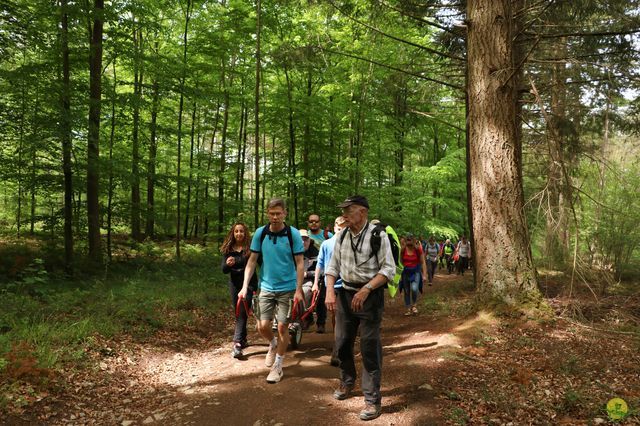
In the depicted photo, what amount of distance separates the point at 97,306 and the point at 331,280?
19.1ft

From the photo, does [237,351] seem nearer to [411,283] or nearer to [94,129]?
[411,283]

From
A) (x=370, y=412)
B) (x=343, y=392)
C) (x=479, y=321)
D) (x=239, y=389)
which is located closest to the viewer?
(x=370, y=412)

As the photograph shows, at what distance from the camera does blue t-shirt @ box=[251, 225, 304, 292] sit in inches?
204

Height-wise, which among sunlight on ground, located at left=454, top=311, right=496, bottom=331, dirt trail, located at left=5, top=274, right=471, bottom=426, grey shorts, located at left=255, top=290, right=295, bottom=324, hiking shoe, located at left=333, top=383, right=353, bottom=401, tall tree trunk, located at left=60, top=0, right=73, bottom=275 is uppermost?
tall tree trunk, located at left=60, top=0, right=73, bottom=275

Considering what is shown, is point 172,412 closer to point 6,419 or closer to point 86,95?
point 6,419

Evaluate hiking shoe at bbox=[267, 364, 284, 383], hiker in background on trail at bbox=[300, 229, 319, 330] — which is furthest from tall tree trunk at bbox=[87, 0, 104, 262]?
hiking shoe at bbox=[267, 364, 284, 383]

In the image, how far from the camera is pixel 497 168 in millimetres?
6570

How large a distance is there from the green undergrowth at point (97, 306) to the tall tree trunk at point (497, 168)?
235 inches

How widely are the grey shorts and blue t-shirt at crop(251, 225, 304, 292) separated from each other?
8 centimetres

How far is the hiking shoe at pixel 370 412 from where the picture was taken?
3.86m

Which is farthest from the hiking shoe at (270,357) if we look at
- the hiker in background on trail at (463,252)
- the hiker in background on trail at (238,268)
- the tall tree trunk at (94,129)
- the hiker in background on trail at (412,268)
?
the hiker in background on trail at (463,252)

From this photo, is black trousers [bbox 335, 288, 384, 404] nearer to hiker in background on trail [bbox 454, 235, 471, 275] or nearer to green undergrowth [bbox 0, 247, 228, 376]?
green undergrowth [bbox 0, 247, 228, 376]

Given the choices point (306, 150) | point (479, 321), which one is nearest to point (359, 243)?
point (479, 321)

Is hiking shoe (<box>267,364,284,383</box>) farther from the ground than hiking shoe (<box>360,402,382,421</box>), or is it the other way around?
hiking shoe (<box>360,402,382,421</box>)
